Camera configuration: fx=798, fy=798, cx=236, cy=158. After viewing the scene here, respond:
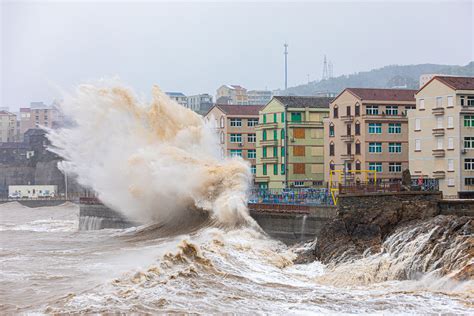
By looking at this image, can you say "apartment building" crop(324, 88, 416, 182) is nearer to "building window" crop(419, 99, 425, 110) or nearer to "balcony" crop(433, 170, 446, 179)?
"building window" crop(419, 99, 425, 110)

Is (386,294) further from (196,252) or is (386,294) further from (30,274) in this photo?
(30,274)

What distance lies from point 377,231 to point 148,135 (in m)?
26.0

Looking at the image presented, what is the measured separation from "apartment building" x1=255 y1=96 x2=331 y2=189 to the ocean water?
21137 millimetres

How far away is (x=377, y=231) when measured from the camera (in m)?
34.8

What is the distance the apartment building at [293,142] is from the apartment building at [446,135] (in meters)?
16.0

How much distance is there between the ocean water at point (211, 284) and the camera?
2545cm

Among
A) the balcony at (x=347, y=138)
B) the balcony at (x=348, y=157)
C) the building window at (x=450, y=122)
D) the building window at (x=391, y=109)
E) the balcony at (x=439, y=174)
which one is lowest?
the balcony at (x=439, y=174)

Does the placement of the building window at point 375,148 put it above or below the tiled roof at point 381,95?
below

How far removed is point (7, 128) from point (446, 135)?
138205 millimetres

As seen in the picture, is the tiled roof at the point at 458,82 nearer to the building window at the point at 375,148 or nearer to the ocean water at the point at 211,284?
the building window at the point at 375,148

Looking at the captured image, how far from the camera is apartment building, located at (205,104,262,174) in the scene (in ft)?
246

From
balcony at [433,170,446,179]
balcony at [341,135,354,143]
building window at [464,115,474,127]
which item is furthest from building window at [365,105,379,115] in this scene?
building window at [464,115,474,127]

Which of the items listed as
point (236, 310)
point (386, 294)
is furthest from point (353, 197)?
point (236, 310)

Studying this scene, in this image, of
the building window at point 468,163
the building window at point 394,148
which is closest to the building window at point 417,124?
the building window at point 468,163
